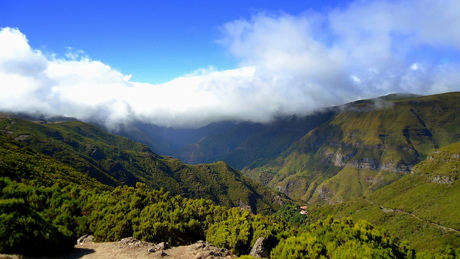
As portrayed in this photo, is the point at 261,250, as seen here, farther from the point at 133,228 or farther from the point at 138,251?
the point at 133,228

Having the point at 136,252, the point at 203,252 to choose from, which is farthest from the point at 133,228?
the point at 203,252

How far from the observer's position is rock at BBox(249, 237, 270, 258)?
40.8 metres

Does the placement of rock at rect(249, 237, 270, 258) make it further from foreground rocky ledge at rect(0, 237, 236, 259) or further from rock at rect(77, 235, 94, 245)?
rock at rect(77, 235, 94, 245)

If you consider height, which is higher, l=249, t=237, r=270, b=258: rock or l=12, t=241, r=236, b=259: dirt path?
l=12, t=241, r=236, b=259: dirt path

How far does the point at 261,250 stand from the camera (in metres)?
41.3

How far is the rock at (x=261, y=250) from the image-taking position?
4078 centimetres

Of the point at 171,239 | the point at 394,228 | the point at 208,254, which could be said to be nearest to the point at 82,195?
the point at 171,239

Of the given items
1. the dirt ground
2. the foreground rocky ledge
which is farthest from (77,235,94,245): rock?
the dirt ground

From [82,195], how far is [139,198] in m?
11.8

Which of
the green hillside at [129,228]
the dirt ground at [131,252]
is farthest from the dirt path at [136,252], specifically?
the green hillside at [129,228]

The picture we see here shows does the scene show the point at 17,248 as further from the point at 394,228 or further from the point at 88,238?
the point at 394,228

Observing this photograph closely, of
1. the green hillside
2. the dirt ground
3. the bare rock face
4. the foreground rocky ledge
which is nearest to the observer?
the green hillside

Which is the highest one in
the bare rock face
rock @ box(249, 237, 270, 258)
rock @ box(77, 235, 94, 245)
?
rock @ box(77, 235, 94, 245)

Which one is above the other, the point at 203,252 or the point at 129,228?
the point at 129,228
